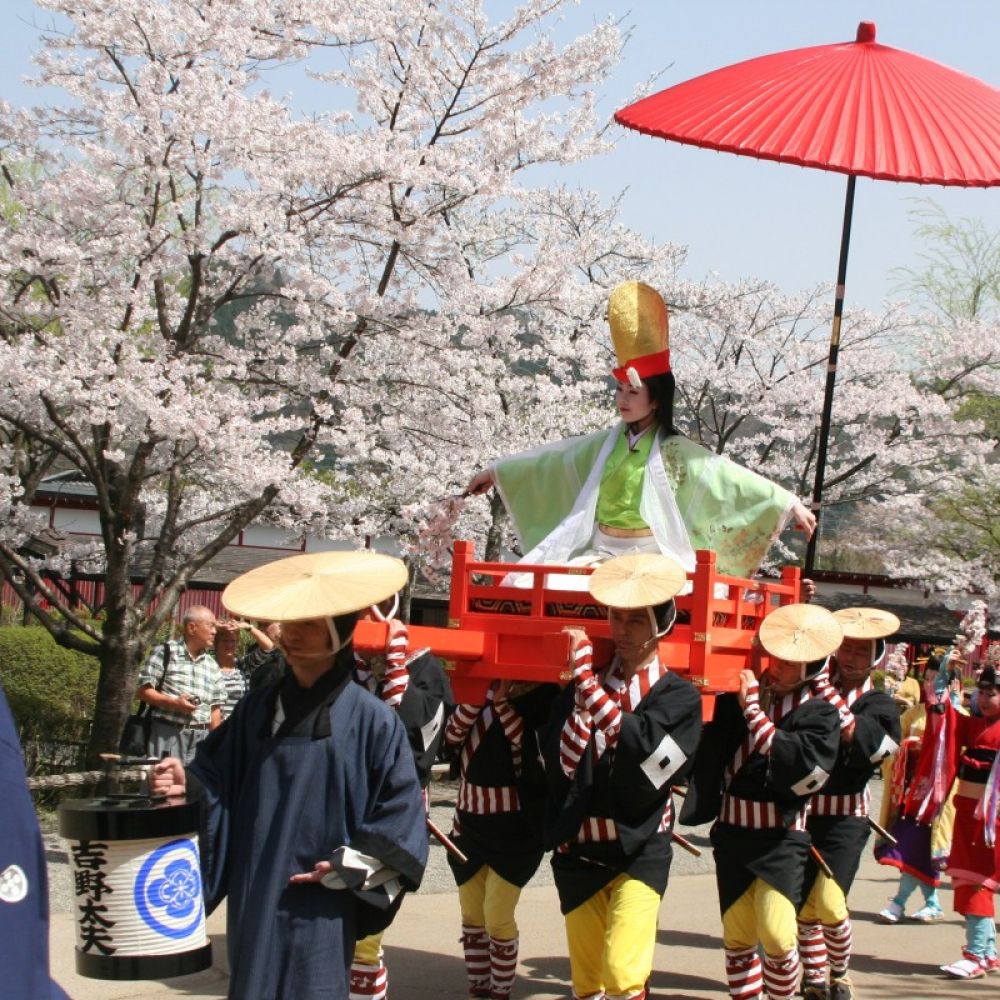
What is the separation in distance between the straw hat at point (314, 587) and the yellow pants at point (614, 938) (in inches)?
68.3

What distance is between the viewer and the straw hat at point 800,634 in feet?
19.5

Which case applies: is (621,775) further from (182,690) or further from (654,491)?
(182,690)

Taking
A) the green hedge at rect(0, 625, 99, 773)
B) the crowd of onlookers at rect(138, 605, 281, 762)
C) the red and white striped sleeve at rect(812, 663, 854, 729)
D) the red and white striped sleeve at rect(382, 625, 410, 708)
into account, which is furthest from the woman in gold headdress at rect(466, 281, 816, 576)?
the green hedge at rect(0, 625, 99, 773)

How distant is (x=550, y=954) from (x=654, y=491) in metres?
2.99

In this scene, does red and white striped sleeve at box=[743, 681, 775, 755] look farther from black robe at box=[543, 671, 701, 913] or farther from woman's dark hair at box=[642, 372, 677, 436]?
woman's dark hair at box=[642, 372, 677, 436]

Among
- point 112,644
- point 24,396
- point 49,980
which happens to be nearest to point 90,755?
point 112,644

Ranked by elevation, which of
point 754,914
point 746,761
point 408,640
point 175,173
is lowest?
point 754,914

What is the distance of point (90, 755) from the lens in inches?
410

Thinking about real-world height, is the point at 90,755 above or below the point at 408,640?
below

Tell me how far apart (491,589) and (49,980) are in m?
4.00

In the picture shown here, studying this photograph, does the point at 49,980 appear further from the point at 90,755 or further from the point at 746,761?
the point at 90,755

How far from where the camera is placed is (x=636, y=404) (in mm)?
6352

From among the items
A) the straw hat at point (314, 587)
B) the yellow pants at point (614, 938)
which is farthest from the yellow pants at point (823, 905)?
the straw hat at point (314, 587)

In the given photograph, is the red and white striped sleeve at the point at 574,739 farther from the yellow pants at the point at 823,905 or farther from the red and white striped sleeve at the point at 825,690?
the yellow pants at the point at 823,905
